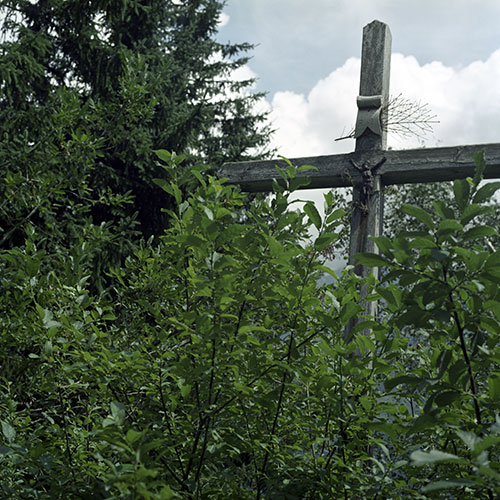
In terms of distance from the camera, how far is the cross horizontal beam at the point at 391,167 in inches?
130

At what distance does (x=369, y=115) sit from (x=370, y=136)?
124mm

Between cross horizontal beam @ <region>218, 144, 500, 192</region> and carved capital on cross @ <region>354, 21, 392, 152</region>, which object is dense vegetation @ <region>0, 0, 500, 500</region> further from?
carved capital on cross @ <region>354, 21, 392, 152</region>

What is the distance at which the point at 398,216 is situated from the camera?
32.4 ft

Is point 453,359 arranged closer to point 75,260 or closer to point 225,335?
point 225,335

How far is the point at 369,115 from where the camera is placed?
3.56 m

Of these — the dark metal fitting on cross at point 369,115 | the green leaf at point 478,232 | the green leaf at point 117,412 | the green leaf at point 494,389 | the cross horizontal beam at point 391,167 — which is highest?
the dark metal fitting on cross at point 369,115

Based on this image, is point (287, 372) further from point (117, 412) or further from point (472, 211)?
point (472, 211)

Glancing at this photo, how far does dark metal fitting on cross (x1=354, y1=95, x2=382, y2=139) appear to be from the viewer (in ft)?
11.6

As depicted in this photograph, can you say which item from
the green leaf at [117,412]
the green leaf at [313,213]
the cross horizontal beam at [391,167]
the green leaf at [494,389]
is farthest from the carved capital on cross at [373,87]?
the green leaf at [117,412]

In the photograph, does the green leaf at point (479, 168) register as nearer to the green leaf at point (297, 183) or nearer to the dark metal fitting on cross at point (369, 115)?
the green leaf at point (297, 183)

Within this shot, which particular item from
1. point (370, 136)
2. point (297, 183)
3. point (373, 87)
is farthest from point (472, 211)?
point (373, 87)

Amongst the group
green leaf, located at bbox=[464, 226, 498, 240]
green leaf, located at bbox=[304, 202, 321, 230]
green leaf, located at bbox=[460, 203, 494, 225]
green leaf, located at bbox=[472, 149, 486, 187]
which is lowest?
green leaf, located at bbox=[464, 226, 498, 240]

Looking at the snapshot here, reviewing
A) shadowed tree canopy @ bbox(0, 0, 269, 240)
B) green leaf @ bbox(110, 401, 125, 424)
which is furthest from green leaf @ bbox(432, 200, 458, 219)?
shadowed tree canopy @ bbox(0, 0, 269, 240)

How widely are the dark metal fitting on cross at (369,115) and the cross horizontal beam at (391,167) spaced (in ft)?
0.46
